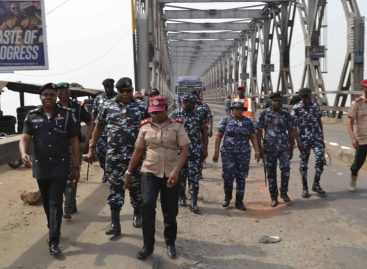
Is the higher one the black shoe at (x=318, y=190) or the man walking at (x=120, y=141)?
the man walking at (x=120, y=141)

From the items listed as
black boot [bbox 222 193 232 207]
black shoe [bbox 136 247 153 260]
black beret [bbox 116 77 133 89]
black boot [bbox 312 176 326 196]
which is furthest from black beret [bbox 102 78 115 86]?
black boot [bbox 312 176 326 196]

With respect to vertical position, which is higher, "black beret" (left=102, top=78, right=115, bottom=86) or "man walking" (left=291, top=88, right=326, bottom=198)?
"black beret" (left=102, top=78, right=115, bottom=86)

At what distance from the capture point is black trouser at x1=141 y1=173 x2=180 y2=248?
466 cm

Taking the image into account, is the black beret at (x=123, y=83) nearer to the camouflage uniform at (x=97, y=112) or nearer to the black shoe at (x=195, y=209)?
the camouflage uniform at (x=97, y=112)

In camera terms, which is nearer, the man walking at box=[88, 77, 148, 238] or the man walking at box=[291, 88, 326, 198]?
the man walking at box=[88, 77, 148, 238]

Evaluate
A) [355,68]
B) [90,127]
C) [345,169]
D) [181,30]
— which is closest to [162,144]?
[90,127]

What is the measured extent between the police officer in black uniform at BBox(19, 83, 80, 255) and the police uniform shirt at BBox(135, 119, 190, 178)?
2.81ft

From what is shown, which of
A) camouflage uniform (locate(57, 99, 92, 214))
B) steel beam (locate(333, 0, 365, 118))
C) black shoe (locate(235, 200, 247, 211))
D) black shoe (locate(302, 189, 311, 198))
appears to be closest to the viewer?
camouflage uniform (locate(57, 99, 92, 214))

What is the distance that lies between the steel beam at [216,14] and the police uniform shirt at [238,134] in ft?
97.1

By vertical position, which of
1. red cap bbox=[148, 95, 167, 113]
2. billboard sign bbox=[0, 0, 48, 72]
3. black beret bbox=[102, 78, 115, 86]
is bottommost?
red cap bbox=[148, 95, 167, 113]

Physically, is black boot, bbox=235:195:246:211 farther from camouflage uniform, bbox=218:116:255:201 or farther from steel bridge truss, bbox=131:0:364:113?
steel bridge truss, bbox=131:0:364:113

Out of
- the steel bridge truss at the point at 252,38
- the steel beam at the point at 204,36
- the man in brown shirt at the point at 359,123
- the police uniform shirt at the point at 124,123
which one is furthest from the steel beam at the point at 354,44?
the steel beam at the point at 204,36

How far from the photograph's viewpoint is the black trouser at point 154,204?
15.3 feet

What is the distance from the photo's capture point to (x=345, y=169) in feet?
32.7
